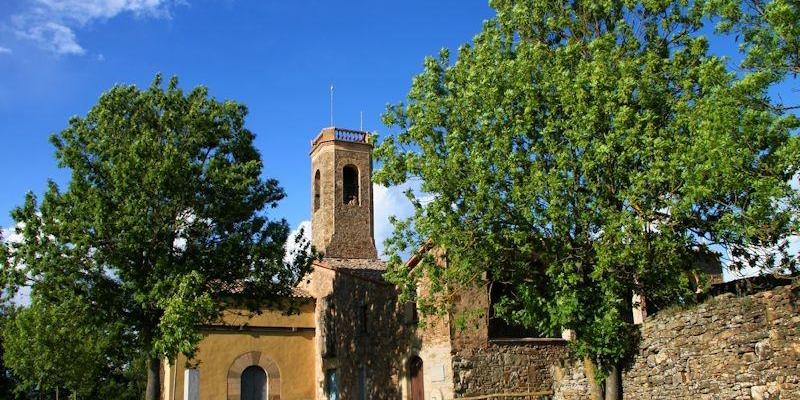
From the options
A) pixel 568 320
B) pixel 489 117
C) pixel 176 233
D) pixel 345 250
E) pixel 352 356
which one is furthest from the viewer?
pixel 345 250

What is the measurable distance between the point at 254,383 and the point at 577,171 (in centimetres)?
1660

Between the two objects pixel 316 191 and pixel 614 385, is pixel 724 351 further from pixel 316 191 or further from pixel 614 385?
pixel 316 191

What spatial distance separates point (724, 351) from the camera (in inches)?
506

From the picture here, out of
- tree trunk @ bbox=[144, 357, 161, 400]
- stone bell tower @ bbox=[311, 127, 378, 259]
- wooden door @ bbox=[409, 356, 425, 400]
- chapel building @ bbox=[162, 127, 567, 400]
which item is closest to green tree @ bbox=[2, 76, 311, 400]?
tree trunk @ bbox=[144, 357, 161, 400]

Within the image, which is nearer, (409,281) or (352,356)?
(409,281)

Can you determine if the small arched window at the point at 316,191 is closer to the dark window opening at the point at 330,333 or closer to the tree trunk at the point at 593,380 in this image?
the dark window opening at the point at 330,333

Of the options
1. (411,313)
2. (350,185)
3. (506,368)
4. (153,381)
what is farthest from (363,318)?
(350,185)

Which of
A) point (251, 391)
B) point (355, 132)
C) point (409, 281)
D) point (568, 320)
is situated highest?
point (355, 132)

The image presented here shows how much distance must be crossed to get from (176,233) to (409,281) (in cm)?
661

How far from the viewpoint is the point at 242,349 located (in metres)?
26.0

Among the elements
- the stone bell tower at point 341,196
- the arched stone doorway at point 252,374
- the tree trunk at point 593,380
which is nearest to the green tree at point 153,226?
the arched stone doorway at point 252,374

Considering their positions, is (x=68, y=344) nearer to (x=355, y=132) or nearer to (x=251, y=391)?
(x=251, y=391)

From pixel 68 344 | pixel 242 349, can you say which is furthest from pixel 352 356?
pixel 68 344

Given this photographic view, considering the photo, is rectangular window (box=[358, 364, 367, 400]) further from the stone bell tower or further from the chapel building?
the stone bell tower
